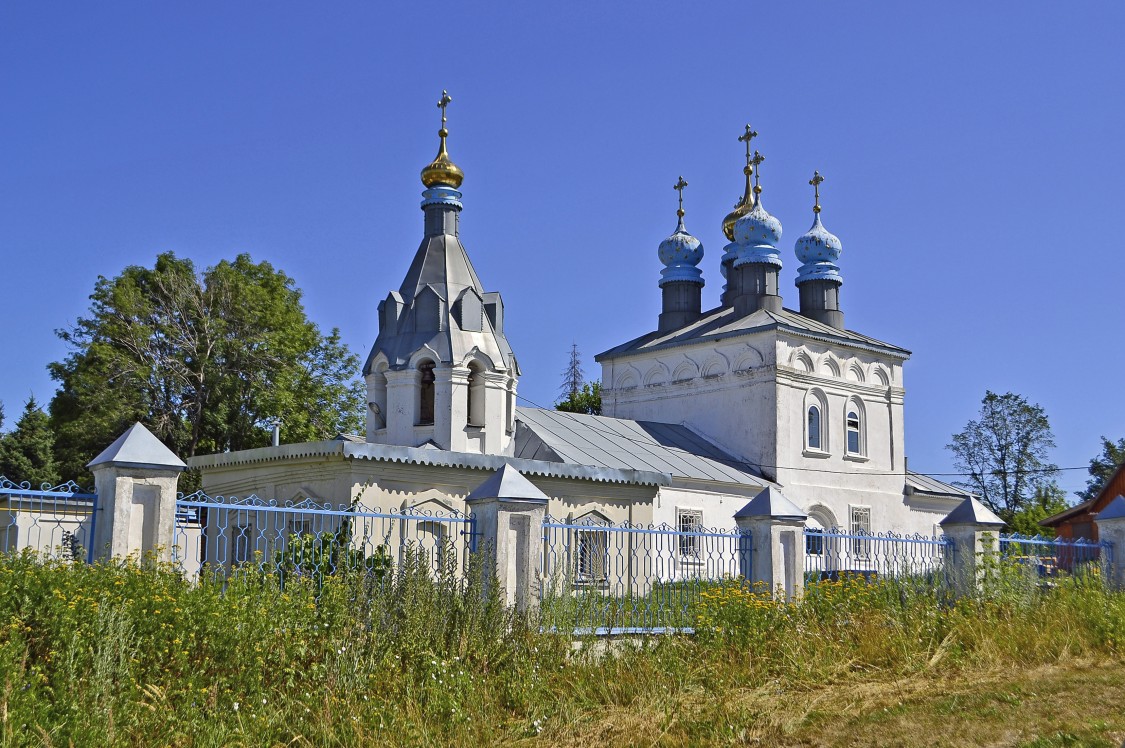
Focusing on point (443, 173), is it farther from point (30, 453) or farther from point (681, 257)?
point (30, 453)

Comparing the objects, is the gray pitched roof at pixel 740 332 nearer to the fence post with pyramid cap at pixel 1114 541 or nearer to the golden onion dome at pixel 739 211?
the golden onion dome at pixel 739 211

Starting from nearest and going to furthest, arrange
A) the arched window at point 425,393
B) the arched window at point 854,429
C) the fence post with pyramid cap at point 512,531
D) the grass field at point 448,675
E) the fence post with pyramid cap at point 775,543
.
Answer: the grass field at point 448,675, the fence post with pyramid cap at point 512,531, the fence post with pyramid cap at point 775,543, the arched window at point 425,393, the arched window at point 854,429

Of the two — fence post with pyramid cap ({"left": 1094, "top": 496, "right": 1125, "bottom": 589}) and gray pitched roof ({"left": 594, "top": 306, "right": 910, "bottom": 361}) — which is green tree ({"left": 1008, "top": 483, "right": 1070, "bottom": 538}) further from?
fence post with pyramid cap ({"left": 1094, "top": 496, "right": 1125, "bottom": 589})

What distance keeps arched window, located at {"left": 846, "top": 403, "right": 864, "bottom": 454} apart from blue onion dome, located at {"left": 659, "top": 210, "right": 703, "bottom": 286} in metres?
5.26

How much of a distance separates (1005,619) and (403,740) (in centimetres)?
584

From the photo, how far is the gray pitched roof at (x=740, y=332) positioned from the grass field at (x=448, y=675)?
1691 cm

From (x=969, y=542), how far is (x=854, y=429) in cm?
1585

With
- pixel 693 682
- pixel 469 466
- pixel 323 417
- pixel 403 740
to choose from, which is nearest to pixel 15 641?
pixel 403 740

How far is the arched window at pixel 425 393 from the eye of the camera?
17.5 metres

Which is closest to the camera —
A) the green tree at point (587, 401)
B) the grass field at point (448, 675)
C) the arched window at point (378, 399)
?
the grass field at point (448, 675)

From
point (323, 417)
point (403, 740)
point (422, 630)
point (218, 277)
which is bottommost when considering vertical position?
point (403, 740)

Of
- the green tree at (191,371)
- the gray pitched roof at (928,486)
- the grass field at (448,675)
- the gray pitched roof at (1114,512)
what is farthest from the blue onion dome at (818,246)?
the grass field at (448,675)

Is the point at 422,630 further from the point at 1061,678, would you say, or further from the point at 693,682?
the point at 1061,678

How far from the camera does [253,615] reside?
6.21 metres
